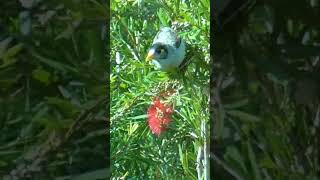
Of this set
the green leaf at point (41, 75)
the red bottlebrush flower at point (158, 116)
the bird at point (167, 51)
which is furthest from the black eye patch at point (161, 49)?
the green leaf at point (41, 75)

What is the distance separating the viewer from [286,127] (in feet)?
7.28

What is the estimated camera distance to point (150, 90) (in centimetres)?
208

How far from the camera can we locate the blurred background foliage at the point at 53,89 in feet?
6.51

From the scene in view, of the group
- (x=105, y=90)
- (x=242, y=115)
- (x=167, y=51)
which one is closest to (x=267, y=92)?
(x=242, y=115)

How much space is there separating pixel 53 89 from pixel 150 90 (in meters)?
0.31

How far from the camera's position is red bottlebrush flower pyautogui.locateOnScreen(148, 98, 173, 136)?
205cm

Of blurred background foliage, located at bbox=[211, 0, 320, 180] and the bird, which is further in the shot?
blurred background foliage, located at bbox=[211, 0, 320, 180]

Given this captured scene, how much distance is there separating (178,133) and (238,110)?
0.28m

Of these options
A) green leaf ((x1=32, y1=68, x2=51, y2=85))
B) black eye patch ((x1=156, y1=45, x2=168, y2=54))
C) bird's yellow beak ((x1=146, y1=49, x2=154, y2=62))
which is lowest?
green leaf ((x1=32, y1=68, x2=51, y2=85))

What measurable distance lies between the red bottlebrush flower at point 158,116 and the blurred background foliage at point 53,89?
15cm

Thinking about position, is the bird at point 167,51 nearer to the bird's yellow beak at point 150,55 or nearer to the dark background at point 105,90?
the bird's yellow beak at point 150,55

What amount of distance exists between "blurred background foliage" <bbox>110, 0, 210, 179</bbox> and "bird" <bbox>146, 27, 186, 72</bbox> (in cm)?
2

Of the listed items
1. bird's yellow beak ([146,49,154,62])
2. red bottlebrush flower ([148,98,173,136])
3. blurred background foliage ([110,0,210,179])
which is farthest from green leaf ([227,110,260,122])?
bird's yellow beak ([146,49,154,62])

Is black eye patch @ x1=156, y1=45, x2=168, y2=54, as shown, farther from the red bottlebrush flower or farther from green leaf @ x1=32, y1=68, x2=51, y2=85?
green leaf @ x1=32, y1=68, x2=51, y2=85
